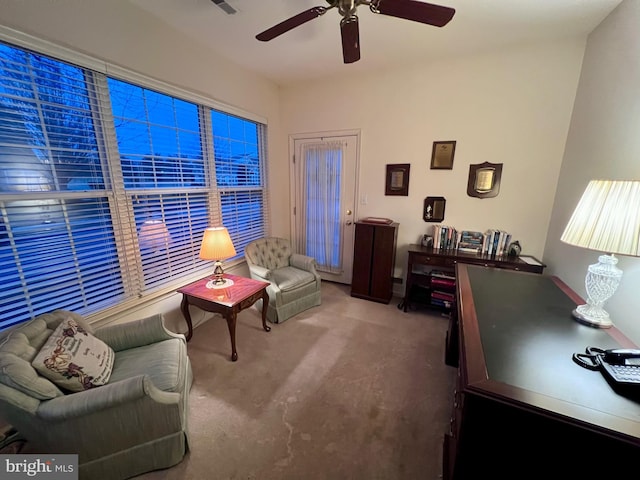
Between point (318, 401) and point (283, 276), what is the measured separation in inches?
53.6

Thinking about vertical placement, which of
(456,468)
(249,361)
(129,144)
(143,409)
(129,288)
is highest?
(129,144)

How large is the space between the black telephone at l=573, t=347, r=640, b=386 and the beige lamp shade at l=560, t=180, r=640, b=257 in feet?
1.29

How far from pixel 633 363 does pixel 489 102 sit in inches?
103

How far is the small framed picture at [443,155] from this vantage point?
2824 millimetres

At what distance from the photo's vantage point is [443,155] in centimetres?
287

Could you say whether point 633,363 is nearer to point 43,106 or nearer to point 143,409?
point 143,409

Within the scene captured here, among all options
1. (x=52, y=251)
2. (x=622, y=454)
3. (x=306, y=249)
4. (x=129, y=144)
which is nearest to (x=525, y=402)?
(x=622, y=454)

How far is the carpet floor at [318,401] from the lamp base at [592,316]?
0.97m

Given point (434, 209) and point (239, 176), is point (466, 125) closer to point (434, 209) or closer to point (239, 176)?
point (434, 209)

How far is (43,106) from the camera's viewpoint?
4.99 ft

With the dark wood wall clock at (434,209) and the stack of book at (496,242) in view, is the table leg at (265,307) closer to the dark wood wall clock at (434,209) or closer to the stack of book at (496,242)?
the dark wood wall clock at (434,209)

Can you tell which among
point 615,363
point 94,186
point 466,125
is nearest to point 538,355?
point 615,363

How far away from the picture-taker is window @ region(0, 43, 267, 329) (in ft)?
4.74

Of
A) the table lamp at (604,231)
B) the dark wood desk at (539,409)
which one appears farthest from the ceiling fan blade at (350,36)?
the dark wood desk at (539,409)
